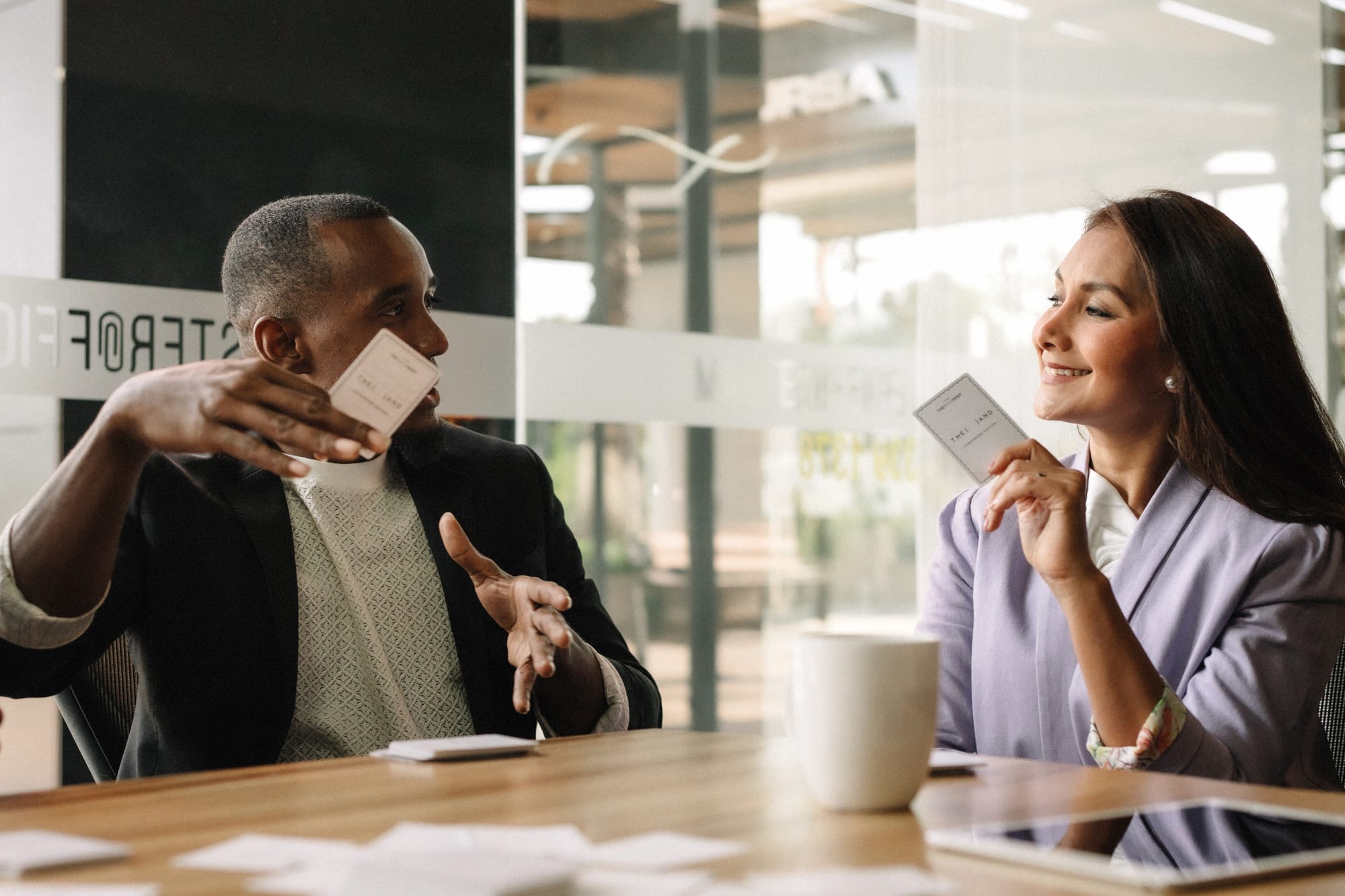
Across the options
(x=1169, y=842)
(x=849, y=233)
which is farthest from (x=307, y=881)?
(x=849, y=233)

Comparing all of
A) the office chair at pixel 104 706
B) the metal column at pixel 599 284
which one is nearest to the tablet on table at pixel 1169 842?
the office chair at pixel 104 706

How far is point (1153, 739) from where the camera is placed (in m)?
1.41

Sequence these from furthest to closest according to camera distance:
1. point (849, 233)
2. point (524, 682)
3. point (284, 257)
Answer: point (849, 233)
point (284, 257)
point (524, 682)

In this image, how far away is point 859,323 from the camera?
13.9 feet

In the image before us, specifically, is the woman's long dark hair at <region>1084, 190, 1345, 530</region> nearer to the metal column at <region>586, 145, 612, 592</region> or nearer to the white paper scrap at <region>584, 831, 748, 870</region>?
the white paper scrap at <region>584, 831, 748, 870</region>

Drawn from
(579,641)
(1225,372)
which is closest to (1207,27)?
(1225,372)

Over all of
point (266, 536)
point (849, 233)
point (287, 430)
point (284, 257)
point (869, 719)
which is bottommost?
point (869, 719)

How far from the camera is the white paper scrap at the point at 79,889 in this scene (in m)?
0.70

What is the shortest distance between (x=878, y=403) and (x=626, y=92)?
3.96ft

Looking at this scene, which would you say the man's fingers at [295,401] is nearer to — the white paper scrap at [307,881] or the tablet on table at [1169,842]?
the white paper scrap at [307,881]

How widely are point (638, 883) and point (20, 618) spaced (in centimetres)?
78

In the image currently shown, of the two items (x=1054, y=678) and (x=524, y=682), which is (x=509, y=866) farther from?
(x=1054, y=678)

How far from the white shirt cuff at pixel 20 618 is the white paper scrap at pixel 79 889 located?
22.6 inches

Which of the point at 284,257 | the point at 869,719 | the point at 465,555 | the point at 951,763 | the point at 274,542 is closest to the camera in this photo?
the point at 869,719
